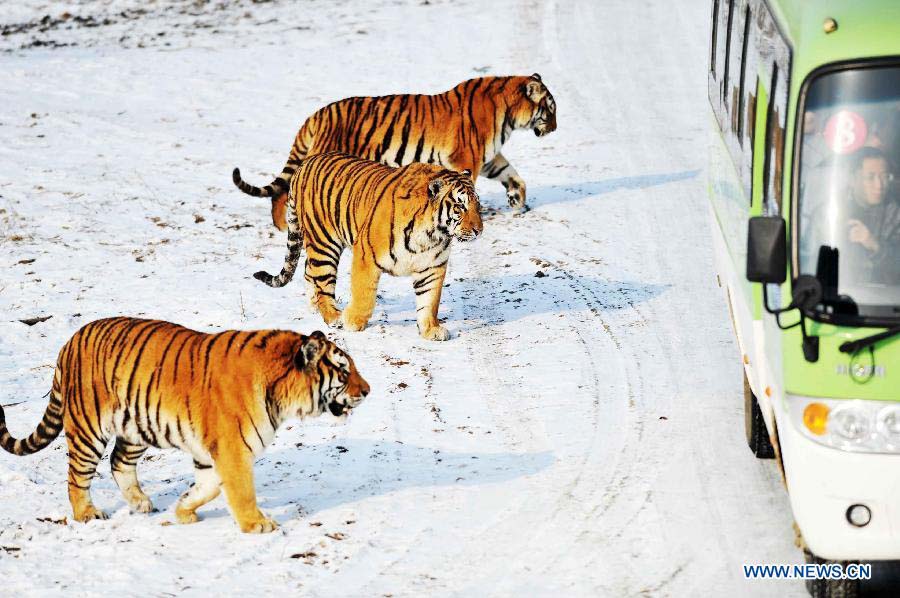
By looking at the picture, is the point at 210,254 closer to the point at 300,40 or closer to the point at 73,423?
the point at 73,423

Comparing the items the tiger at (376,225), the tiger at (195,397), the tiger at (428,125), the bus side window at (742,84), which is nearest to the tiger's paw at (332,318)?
the tiger at (376,225)

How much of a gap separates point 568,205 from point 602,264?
65.8 inches

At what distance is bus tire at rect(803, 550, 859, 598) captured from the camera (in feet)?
18.4

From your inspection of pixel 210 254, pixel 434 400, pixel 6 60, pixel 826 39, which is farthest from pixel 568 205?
pixel 6 60

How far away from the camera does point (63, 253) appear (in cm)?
1169

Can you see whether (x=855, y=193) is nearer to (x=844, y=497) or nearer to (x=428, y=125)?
(x=844, y=497)

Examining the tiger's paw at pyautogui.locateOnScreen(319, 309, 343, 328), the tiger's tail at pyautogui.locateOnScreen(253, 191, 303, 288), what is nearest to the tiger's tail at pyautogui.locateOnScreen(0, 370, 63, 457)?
the tiger's paw at pyautogui.locateOnScreen(319, 309, 343, 328)

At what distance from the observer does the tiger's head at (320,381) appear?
657 cm

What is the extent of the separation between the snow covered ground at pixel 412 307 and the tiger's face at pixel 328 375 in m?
0.61

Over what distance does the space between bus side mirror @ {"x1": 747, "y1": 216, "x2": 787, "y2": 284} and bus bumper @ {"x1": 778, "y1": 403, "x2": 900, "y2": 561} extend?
621 millimetres

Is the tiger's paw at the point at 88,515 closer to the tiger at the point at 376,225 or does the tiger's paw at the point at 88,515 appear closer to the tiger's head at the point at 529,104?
the tiger at the point at 376,225

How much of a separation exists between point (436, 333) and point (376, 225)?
33.6 inches

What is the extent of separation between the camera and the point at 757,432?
23.8ft

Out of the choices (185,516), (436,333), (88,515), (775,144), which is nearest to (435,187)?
(436,333)
